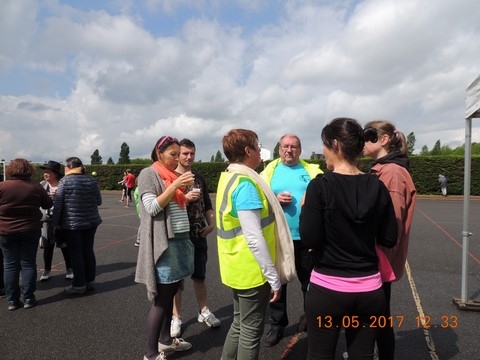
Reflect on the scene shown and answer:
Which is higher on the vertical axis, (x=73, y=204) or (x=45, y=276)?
(x=73, y=204)

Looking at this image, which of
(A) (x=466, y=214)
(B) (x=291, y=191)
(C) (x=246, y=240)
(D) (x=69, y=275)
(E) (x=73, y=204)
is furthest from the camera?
(D) (x=69, y=275)

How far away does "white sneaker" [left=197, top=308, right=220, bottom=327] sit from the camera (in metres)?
3.67

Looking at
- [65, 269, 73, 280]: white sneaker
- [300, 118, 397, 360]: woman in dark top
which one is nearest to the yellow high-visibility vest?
[300, 118, 397, 360]: woman in dark top

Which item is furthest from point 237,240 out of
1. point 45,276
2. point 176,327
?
point 45,276

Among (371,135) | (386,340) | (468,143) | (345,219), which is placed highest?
(468,143)

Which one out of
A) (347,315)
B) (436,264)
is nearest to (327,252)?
(347,315)

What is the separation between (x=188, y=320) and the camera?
12.8ft

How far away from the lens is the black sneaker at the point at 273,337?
3.30 meters

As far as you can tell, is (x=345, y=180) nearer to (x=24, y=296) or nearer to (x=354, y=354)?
(x=354, y=354)

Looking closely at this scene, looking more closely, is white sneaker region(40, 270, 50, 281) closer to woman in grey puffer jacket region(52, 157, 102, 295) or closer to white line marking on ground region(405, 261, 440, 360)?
woman in grey puffer jacket region(52, 157, 102, 295)

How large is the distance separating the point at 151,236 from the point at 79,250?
2.59m

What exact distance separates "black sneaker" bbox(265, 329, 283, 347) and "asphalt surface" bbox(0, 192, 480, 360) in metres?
0.06

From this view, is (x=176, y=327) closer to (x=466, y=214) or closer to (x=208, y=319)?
(x=208, y=319)

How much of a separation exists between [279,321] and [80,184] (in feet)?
10.4
